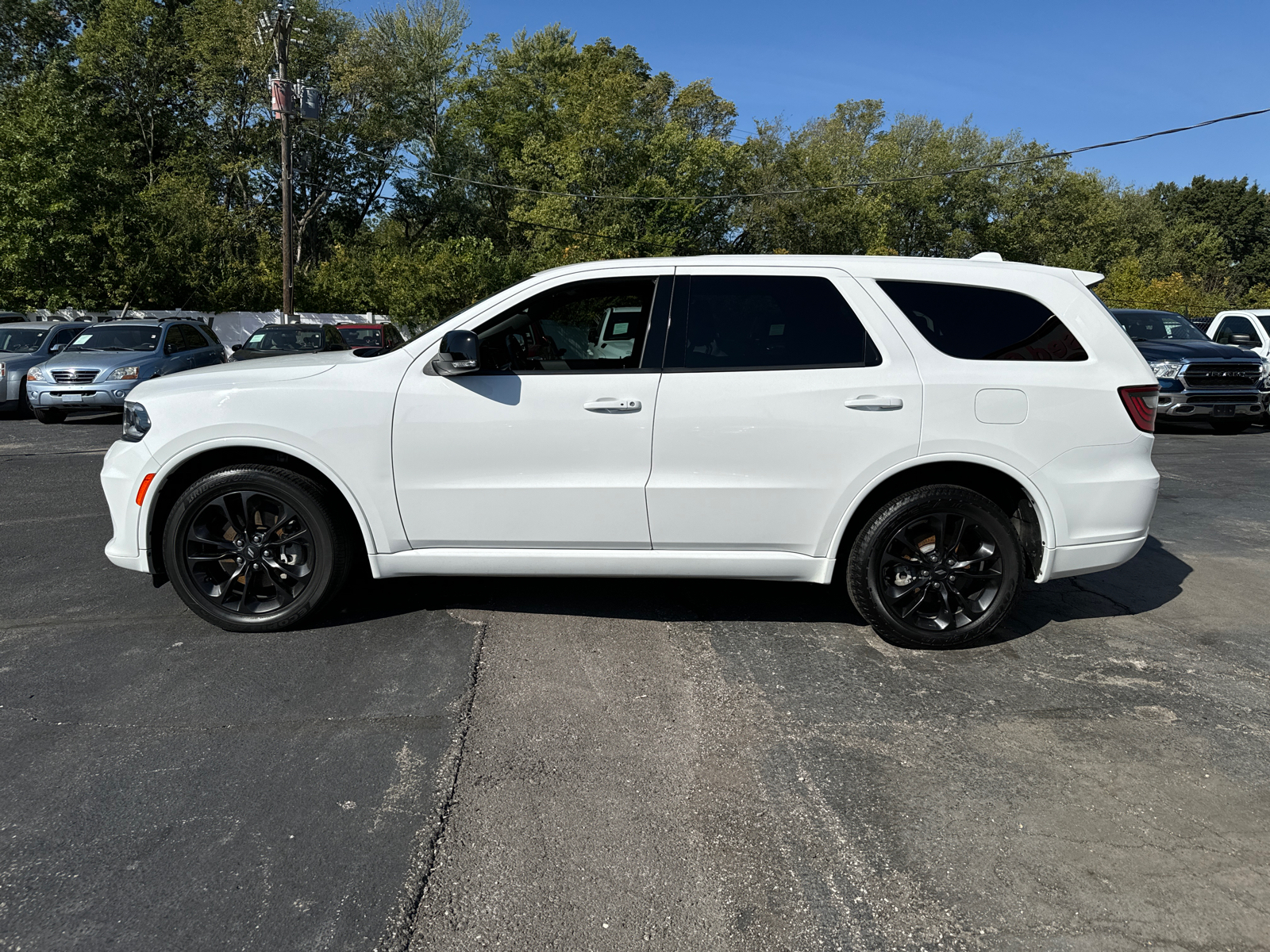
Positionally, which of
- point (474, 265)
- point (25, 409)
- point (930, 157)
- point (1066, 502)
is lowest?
point (25, 409)

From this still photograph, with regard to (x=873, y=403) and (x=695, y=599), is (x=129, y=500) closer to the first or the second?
(x=695, y=599)

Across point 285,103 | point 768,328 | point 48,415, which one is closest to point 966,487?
point 768,328

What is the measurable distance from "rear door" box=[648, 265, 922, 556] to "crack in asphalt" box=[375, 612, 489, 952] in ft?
4.23

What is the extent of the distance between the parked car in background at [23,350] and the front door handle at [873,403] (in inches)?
579

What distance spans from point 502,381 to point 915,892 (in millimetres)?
2726

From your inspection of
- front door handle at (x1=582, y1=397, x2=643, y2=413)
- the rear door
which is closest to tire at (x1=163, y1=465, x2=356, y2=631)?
front door handle at (x1=582, y1=397, x2=643, y2=413)

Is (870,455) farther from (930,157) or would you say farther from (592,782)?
(930,157)

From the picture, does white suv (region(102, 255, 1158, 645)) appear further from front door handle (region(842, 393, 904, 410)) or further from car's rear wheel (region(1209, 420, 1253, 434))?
car's rear wheel (region(1209, 420, 1253, 434))

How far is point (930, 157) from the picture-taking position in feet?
183

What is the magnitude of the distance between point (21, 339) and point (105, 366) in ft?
13.6

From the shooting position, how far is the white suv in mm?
4062

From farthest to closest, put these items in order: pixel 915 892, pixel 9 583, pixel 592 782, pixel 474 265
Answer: pixel 474 265 → pixel 9 583 → pixel 592 782 → pixel 915 892

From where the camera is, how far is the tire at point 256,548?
166 inches

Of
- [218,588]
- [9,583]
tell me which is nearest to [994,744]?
[218,588]
